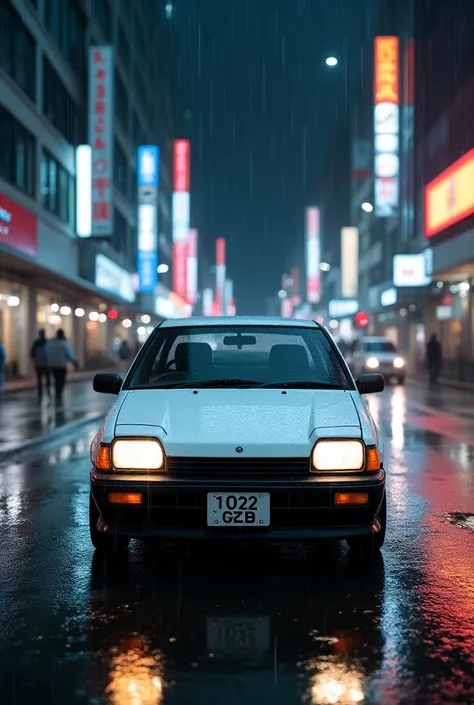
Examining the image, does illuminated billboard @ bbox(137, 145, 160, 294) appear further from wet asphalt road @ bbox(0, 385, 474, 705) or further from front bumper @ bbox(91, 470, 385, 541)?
front bumper @ bbox(91, 470, 385, 541)

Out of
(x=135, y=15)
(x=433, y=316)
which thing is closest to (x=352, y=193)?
(x=135, y=15)

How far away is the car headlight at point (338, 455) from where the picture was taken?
5.06m

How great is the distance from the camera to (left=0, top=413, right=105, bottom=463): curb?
449 inches

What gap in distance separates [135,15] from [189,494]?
59953mm

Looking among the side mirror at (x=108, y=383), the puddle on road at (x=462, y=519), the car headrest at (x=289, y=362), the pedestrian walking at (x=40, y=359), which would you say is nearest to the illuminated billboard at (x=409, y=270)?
the pedestrian walking at (x=40, y=359)

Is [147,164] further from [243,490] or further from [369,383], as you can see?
[243,490]

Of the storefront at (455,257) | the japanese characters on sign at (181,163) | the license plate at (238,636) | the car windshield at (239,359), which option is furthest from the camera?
the japanese characters on sign at (181,163)

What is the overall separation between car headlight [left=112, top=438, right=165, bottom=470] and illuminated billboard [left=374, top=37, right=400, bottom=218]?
41.9 m

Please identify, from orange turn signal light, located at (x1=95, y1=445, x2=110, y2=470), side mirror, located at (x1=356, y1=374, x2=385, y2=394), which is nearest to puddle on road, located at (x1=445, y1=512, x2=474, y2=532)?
side mirror, located at (x1=356, y1=374, x2=385, y2=394)

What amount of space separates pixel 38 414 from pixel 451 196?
20.8 m

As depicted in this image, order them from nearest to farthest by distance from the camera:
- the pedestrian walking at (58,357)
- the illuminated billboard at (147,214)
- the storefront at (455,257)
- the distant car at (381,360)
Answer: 1. the pedestrian walking at (58,357)
2. the storefront at (455,257)
3. the distant car at (381,360)
4. the illuminated billboard at (147,214)

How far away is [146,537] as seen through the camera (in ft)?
16.3

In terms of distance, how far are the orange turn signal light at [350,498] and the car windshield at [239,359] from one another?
3.50 feet

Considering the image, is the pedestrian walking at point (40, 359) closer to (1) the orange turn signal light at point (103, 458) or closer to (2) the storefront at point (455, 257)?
(2) the storefront at point (455, 257)
